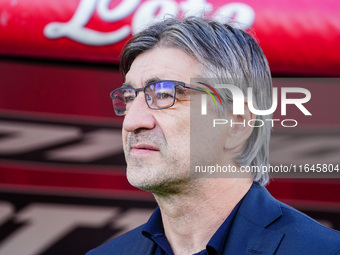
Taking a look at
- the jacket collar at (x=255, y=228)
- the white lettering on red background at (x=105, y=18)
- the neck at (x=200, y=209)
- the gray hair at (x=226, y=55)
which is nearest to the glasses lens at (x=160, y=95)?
the gray hair at (x=226, y=55)

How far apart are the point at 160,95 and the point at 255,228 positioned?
45 centimetres

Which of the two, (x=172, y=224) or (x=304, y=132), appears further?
(x=304, y=132)

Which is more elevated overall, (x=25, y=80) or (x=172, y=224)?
(x=25, y=80)

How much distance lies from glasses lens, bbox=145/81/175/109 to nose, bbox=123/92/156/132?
2cm

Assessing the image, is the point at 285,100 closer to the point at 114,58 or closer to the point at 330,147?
the point at 330,147

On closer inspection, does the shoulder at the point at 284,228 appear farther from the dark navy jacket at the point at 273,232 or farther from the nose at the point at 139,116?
the nose at the point at 139,116

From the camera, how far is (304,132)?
308 centimetres

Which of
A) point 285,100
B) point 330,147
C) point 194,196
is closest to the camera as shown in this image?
point 194,196

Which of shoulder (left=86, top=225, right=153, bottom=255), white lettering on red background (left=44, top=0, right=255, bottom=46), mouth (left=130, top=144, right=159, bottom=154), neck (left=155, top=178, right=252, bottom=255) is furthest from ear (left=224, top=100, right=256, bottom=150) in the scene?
white lettering on red background (left=44, top=0, right=255, bottom=46)

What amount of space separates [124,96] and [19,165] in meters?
1.60

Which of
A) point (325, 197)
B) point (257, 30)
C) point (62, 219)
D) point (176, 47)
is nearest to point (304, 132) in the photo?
point (325, 197)

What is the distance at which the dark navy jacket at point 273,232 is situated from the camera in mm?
1446

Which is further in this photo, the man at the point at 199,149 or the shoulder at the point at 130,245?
the shoulder at the point at 130,245

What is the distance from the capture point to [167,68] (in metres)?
1.64
